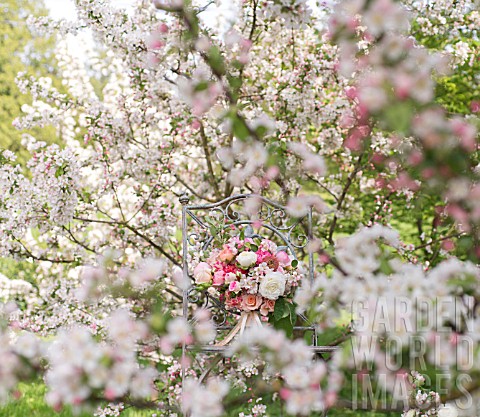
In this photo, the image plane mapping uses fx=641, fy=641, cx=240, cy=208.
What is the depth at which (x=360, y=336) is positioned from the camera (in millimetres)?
1049

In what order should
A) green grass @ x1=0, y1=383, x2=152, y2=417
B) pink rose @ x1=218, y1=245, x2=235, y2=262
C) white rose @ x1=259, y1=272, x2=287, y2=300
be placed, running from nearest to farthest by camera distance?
white rose @ x1=259, y1=272, x2=287, y2=300
pink rose @ x1=218, y1=245, x2=235, y2=262
green grass @ x1=0, y1=383, x2=152, y2=417

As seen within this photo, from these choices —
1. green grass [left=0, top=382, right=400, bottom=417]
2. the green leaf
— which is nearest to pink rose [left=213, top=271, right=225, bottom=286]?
the green leaf

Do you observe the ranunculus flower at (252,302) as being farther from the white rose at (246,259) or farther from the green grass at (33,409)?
the green grass at (33,409)

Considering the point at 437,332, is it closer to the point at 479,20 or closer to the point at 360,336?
the point at 360,336

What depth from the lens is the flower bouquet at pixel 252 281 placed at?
2.64 m

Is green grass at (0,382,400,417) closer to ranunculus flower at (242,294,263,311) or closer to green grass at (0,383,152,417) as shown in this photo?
green grass at (0,383,152,417)

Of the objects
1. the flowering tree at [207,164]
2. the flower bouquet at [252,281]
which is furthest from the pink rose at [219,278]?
the flowering tree at [207,164]

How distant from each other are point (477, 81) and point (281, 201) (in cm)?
206

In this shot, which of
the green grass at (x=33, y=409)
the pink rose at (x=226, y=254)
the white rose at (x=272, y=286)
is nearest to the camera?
the white rose at (x=272, y=286)

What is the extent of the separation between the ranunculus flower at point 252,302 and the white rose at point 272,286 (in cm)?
6

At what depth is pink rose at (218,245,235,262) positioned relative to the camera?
8.90 ft

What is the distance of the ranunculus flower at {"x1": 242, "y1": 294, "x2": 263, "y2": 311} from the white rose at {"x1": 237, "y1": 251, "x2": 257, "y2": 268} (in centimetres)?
13

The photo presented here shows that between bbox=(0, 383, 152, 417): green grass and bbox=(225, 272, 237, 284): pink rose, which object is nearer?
bbox=(225, 272, 237, 284): pink rose

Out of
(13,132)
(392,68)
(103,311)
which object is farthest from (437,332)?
(13,132)
